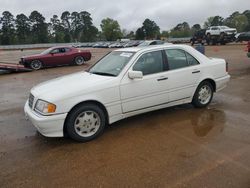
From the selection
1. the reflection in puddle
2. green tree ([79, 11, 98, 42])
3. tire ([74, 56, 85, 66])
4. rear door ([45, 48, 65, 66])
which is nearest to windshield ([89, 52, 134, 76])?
the reflection in puddle

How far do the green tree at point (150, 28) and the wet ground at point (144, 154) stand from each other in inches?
3878

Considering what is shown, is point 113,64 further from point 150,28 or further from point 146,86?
point 150,28

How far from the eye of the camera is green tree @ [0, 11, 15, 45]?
9596 centimetres

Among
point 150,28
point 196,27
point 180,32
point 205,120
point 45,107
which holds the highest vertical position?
point 150,28

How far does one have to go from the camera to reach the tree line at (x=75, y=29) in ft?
334

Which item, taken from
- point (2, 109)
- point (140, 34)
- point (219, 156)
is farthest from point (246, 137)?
point (140, 34)

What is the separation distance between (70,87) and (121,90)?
909 millimetres

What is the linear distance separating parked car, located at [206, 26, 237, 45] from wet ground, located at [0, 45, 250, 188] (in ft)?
103

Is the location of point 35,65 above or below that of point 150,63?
below

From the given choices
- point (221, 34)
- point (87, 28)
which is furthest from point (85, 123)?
point (87, 28)

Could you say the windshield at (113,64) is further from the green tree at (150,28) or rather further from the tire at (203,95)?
the green tree at (150,28)

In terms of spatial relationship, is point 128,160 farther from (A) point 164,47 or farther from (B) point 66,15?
(B) point 66,15

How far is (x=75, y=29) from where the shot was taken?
123188mm

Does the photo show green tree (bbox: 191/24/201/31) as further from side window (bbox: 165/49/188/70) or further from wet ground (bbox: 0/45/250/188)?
wet ground (bbox: 0/45/250/188)
